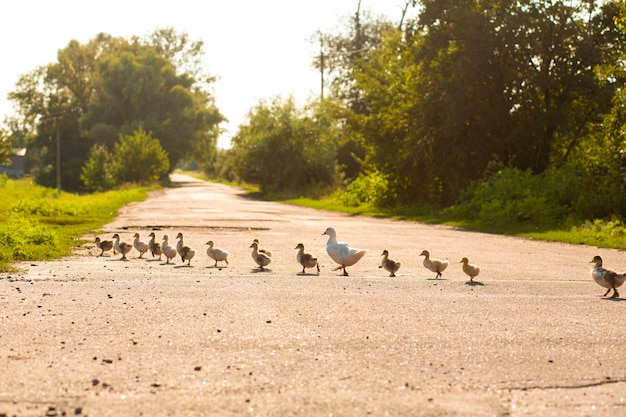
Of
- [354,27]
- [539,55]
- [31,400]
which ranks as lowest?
[31,400]

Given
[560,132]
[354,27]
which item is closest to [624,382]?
[560,132]

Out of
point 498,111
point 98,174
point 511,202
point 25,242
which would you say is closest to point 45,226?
point 25,242

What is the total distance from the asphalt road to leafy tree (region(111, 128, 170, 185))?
2734 inches

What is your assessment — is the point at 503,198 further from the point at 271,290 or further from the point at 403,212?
the point at 271,290

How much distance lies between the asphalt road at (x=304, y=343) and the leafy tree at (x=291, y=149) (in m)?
54.9

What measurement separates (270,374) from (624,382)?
9.31 ft

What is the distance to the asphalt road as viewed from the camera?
6.00m

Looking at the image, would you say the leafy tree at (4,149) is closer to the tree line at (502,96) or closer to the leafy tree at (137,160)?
the leafy tree at (137,160)

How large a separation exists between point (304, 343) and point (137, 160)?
77650mm

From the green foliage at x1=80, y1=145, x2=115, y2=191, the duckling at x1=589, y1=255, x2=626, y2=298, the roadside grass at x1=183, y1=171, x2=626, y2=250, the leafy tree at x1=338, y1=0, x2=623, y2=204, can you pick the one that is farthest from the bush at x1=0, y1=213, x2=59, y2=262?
the green foliage at x1=80, y1=145, x2=115, y2=191

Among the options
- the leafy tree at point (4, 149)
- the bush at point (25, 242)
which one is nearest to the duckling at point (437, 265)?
the bush at point (25, 242)

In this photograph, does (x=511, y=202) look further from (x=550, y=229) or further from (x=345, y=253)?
(x=345, y=253)

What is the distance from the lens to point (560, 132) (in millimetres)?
35250

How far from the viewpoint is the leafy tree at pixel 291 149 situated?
70.1m
